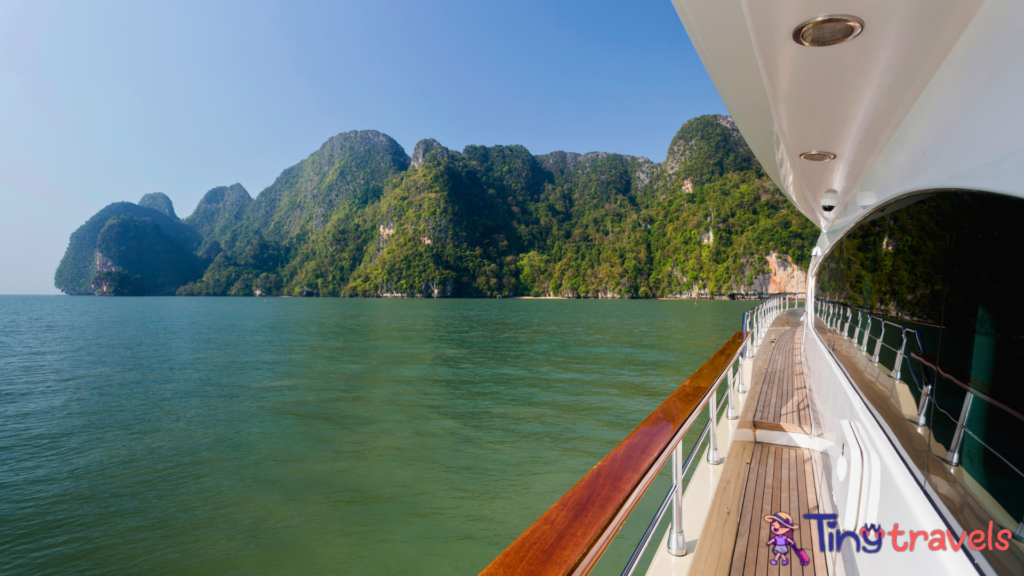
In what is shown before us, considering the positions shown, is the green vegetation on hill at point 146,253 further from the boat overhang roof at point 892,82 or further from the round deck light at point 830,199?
Answer: the boat overhang roof at point 892,82

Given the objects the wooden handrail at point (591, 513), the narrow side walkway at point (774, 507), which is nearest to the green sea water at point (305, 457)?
the narrow side walkway at point (774, 507)

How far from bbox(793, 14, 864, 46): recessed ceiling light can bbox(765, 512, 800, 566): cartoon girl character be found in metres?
1.77

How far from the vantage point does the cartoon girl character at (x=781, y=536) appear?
1918 mm

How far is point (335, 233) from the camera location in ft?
355

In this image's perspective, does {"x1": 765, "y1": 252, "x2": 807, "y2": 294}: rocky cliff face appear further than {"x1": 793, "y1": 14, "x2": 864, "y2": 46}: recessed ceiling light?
Yes

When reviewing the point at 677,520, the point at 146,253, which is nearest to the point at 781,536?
the point at 677,520

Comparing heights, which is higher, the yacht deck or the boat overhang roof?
the boat overhang roof

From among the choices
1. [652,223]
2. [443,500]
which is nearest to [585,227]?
[652,223]

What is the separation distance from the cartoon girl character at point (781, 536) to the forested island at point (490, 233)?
209ft

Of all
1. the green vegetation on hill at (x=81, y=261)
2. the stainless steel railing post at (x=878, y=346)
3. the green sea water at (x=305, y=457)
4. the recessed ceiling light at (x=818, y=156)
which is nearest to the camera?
the stainless steel railing post at (x=878, y=346)

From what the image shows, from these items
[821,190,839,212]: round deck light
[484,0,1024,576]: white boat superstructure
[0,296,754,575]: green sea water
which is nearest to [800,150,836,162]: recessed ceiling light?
[484,0,1024,576]: white boat superstructure

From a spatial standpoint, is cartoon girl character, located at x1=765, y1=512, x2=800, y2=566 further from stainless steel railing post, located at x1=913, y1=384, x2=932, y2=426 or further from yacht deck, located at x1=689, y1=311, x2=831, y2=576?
stainless steel railing post, located at x1=913, y1=384, x2=932, y2=426

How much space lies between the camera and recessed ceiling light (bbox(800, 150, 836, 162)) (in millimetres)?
2035

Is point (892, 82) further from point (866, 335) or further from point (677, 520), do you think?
point (677, 520)
